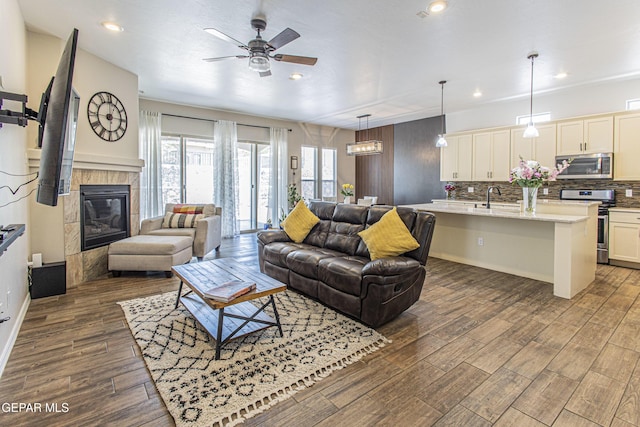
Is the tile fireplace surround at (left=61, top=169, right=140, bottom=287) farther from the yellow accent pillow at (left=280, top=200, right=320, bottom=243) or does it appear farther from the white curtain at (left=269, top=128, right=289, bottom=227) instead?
the white curtain at (left=269, top=128, right=289, bottom=227)

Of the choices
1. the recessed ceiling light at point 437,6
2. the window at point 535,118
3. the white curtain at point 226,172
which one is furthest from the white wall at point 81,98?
the window at point 535,118

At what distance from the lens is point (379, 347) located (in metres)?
2.42

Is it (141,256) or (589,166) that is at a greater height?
(589,166)

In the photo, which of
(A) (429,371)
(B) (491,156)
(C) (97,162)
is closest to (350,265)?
(A) (429,371)

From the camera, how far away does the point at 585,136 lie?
5.13m

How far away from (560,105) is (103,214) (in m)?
7.63

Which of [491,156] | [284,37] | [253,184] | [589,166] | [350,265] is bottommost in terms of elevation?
[350,265]

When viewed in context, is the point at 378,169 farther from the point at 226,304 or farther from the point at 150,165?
the point at 226,304

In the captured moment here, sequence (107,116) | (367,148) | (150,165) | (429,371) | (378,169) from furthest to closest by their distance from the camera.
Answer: (378,169) → (367,148) → (150,165) → (107,116) → (429,371)

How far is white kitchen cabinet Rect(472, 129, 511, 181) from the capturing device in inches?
239

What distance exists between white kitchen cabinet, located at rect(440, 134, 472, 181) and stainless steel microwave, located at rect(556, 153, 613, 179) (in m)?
1.66

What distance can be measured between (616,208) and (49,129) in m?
6.84

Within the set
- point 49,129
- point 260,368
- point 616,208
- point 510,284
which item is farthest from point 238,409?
point 616,208

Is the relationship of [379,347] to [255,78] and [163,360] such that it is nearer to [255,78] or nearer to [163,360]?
[163,360]
